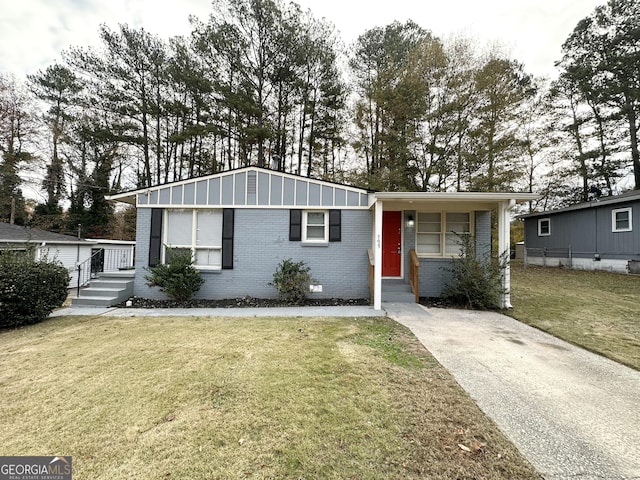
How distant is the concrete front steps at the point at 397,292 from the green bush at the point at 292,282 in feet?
6.81

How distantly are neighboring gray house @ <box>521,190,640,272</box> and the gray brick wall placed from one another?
1174 cm

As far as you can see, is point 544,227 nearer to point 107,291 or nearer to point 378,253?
point 378,253

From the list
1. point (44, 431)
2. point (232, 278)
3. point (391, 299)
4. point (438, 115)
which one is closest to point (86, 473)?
point (44, 431)

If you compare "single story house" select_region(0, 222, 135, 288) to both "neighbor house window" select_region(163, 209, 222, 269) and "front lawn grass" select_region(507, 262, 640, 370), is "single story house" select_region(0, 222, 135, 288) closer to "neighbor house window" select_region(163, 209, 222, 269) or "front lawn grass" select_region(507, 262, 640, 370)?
"neighbor house window" select_region(163, 209, 222, 269)

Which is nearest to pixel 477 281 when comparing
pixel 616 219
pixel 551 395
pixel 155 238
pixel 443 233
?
pixel 443 233

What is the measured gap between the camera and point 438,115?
508 inches

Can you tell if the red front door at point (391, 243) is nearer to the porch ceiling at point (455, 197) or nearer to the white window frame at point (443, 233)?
the white window frame at point (443, 233)

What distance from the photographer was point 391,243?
26.2ft

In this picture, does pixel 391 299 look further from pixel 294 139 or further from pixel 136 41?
pixel 136 41

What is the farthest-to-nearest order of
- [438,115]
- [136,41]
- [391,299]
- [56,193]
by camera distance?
[56,193], [136,41], [438,115], [391,299]

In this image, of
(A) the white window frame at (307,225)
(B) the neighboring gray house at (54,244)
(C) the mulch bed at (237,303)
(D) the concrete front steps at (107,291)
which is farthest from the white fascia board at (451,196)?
(B) the neighboring gray house at (54,244)

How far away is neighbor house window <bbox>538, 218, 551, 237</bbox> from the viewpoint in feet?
51.3

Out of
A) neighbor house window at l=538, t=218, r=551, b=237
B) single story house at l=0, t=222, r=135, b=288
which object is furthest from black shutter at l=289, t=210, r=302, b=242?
neighbor house window at l=538, t=218, r=551, b=237

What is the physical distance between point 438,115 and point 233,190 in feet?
34.3
